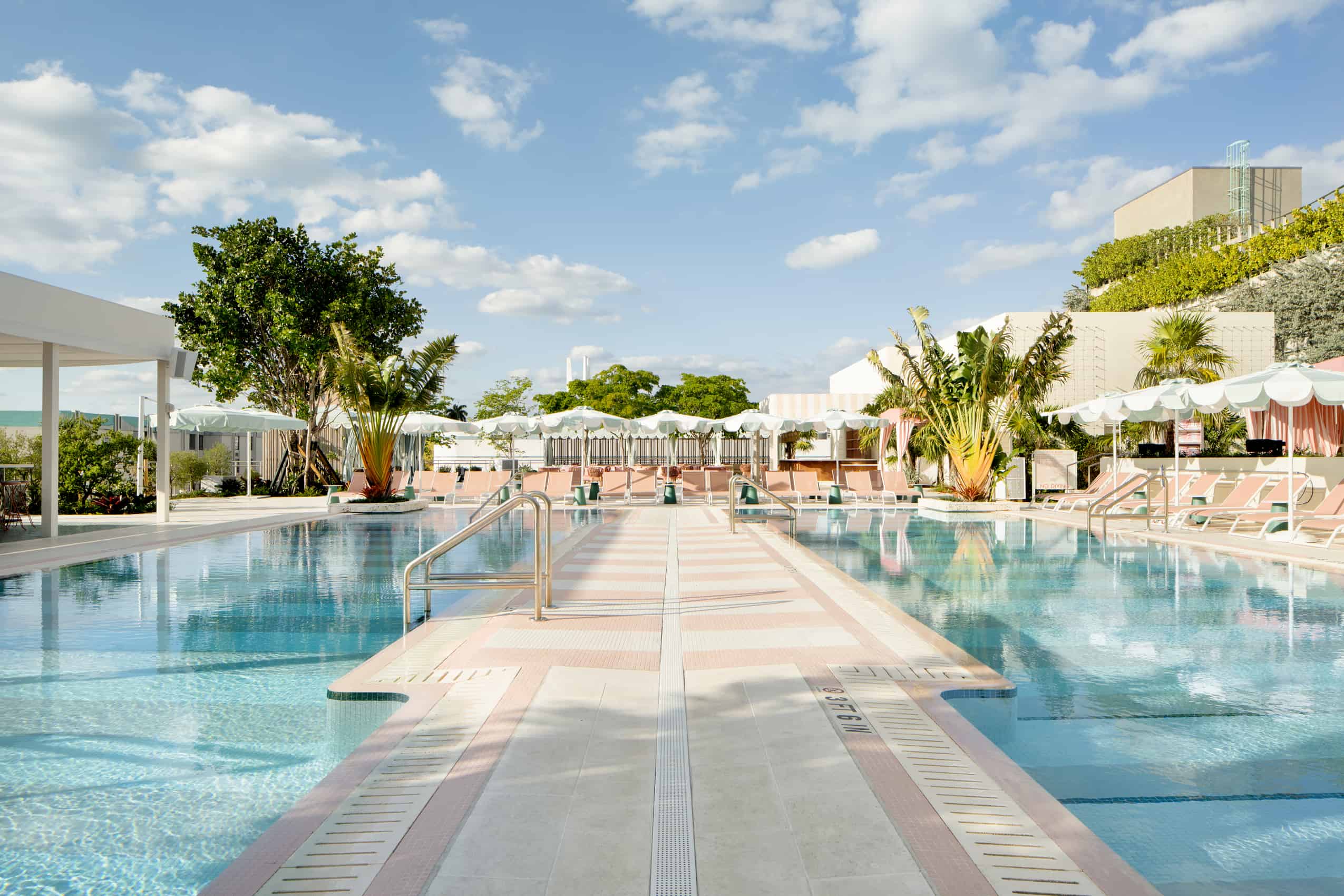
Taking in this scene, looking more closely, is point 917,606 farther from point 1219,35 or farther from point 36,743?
point 1219,35

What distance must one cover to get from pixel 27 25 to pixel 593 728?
1698cm

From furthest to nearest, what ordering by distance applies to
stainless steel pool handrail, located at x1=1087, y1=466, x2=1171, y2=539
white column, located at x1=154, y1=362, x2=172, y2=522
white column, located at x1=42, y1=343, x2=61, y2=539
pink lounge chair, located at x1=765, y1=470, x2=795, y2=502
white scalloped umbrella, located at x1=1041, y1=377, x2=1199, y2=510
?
pink lounge chair, located at x1=765, y1=470, x2=795, y2=502 → white column, located at x1=154, y1=362, x2=172, y2=522 → white scalloped umbrella, located at x1=1041, y1=377, x2=1199, y2=510 → stainless steel pool handrail, located at x1=1087, y1=466, x2=1171, y2=539 → white column, located at x1=42, y1=343, x2=61, y2=539

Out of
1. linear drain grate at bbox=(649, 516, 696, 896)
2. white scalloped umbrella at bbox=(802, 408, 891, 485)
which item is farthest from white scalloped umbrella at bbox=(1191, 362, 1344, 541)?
white scalloped umbrella at bbox=(802, 408, 891, 485)

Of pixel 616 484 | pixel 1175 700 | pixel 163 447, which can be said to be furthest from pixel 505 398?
pixel 1175 700

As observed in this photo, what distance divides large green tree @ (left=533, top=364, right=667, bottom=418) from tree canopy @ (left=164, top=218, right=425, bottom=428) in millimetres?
30534

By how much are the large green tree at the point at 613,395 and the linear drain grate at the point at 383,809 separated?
2064 inches

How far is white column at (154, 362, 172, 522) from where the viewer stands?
1458 centimetres

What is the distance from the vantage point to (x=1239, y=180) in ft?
183

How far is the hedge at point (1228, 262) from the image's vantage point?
109 ft

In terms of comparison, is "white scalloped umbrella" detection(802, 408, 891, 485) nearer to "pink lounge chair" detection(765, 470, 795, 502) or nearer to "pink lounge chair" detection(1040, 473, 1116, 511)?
"pink lounge chair" detection(765, 470, 795, 502)

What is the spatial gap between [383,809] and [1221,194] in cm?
6891

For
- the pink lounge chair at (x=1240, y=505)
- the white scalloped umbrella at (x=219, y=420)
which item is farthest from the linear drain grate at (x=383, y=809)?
the white scalloped umbrella at (x=219, y=420)

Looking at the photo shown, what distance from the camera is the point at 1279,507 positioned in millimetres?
12188

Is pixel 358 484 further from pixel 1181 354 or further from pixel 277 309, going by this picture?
pixel 1181 354
